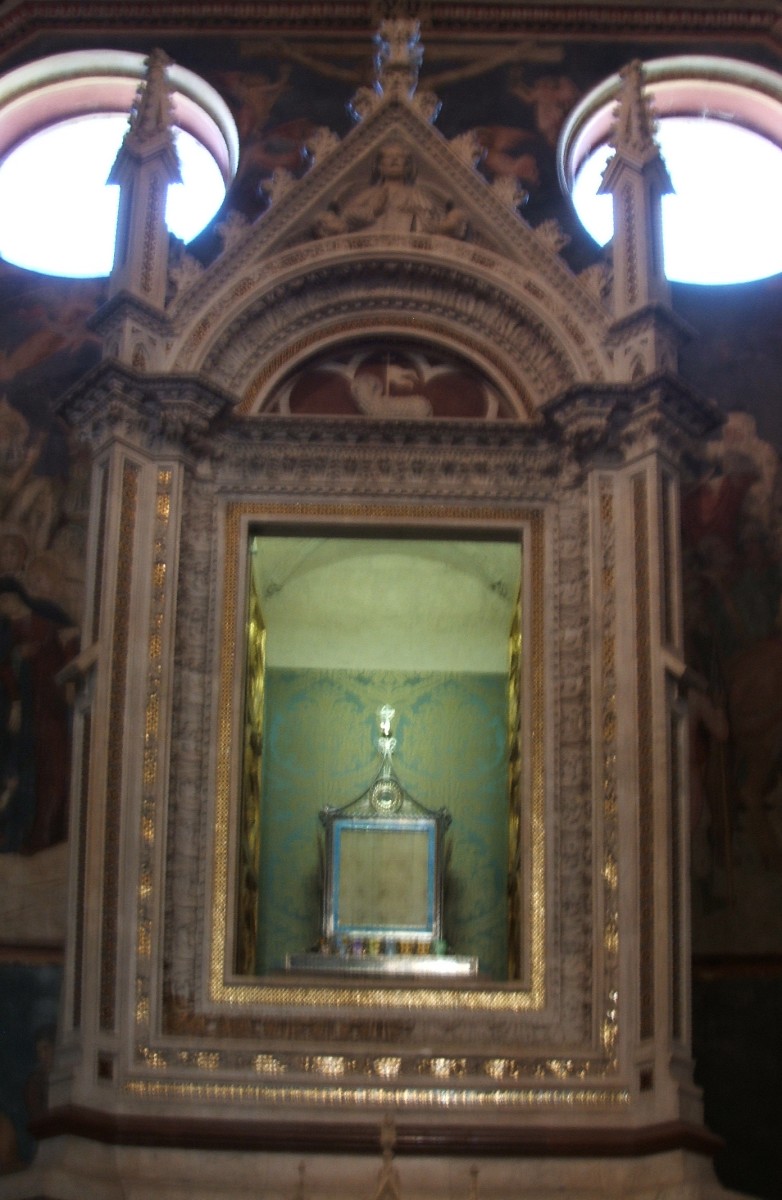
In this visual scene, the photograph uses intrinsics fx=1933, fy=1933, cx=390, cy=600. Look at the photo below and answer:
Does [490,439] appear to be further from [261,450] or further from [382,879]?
[382,879]

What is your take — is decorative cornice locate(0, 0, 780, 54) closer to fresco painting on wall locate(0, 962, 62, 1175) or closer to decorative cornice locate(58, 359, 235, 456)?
decorative cornice locate(58, 359, 235, 456)

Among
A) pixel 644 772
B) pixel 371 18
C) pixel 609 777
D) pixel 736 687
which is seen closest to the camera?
pixel 644 772

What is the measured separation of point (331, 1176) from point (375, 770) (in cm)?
Result: 296

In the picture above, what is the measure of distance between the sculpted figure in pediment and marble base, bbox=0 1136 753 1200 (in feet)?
15.9

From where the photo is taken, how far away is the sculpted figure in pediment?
1045 centimetres

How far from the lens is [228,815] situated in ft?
30.7

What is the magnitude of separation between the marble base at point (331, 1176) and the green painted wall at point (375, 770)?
1750mm

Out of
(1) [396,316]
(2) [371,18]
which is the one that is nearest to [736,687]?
(1) [396,316]

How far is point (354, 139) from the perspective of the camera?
10609 millimetres

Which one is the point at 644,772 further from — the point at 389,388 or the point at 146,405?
the point at 146,405

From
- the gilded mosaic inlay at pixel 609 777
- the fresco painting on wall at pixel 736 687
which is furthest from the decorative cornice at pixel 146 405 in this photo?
the fresco painting on wall at pixel 736 687

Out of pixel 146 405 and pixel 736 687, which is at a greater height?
pixel 146 405

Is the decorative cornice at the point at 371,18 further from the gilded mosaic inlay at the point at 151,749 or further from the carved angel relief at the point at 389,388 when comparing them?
the gilded mosaic inlay at the point at 151,749

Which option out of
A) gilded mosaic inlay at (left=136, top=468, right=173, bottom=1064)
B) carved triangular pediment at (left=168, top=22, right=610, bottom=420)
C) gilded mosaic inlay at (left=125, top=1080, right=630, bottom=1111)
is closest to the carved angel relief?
carved triangular pediment at (left=168, top=22, right=610, bottom=420)
